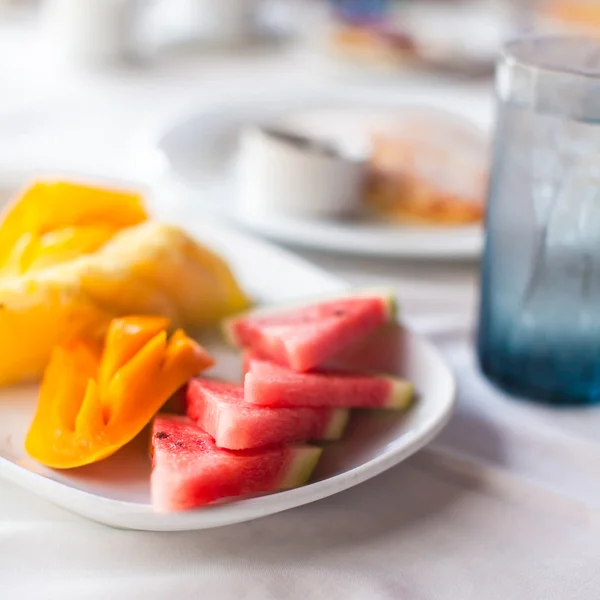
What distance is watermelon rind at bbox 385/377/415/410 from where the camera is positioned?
82 centimetres

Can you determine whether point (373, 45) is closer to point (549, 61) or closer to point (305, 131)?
point (305, 131)

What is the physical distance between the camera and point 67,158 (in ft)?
5.26

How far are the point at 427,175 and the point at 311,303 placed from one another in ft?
1.98

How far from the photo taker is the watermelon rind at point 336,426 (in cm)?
78

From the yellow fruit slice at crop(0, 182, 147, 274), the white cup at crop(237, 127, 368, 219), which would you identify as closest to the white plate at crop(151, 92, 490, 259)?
the white cup at crop(237, 127, 368, 219)

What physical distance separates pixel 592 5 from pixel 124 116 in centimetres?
221

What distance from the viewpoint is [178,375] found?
0.80 metres

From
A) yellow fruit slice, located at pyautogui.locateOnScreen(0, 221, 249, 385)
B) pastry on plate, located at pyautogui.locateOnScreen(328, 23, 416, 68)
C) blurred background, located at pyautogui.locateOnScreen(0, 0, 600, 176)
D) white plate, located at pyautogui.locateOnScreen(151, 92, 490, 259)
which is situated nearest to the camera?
yellow fruit slice, located at pyautogui.locateOnScreen(0, 221, 249, 385)

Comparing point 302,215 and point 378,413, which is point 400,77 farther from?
point 378,413

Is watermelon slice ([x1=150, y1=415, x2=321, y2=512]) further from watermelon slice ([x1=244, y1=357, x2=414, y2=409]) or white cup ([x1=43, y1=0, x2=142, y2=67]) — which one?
white cup ([x1=43, y1=0, x2=142, y2=67])

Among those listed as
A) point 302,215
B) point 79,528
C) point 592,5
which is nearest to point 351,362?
point 79,528

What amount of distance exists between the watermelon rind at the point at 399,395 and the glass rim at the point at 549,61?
34 centimetres

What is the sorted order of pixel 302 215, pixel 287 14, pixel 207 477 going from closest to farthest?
1. pixel 207 477
2. pixel 302 215
3. pixel 287 14

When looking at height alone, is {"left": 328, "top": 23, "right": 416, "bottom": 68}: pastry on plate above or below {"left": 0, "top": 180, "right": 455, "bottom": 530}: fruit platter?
above
